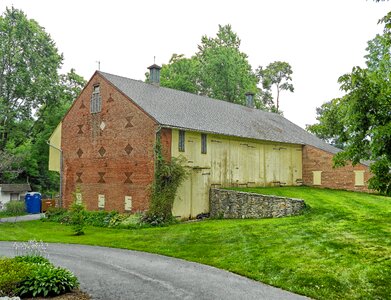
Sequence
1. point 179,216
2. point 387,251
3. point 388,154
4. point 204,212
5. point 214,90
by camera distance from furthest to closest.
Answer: point 214,90, point 204,212, point 179,216, point 387,251, point 388,154

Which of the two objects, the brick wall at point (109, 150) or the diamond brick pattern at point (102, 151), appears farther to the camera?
the diamond brick pattern at point (102, 151)

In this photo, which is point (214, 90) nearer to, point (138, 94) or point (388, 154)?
point (138, 94)

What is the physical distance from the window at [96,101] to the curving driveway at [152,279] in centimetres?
1431

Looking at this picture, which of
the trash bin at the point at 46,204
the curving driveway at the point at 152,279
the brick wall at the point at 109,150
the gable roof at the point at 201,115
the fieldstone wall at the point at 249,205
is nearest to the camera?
the curving driveway at the point at 152,279

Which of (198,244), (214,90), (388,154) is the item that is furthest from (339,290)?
(214,90)

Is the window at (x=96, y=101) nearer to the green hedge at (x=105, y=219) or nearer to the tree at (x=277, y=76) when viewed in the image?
the green hedge at (x=105, y=219)

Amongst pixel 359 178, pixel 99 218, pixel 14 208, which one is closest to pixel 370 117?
pixel 99 218

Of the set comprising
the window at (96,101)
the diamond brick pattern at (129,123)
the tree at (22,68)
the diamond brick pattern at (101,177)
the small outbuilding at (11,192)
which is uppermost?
the tree at (22,68)

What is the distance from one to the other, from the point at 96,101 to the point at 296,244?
61.2 ft

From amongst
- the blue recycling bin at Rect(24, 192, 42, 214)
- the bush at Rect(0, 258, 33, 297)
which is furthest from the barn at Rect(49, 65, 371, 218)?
the bush at Rect(0, 258, 33, 297)

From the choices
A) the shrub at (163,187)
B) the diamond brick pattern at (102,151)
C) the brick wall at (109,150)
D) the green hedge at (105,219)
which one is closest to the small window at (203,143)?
A: the shrub at (163,187)

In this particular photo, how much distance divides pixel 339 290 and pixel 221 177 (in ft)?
55.8

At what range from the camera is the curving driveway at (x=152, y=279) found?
9211 millimetres

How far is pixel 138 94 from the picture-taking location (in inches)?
1038
